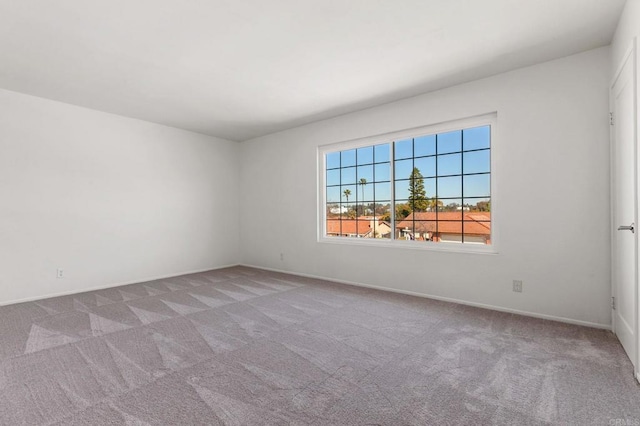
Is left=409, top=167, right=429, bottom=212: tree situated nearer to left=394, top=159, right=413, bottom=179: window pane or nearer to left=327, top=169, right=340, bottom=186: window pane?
left=394, top=159, right=413, bottom=179: window pane

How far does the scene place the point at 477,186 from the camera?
381 centimetres

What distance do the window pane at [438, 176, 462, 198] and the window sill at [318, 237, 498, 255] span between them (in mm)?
628

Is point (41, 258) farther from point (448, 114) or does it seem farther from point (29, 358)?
point (448, 114)

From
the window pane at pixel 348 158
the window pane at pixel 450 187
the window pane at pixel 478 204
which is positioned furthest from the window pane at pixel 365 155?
the window pane at pixel 478 204

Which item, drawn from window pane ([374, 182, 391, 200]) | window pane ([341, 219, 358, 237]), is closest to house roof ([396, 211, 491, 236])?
window pane ([374, 182, 391, 200])

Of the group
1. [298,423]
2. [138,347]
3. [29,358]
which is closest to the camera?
[298,423]

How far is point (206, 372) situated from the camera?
217 centimetres

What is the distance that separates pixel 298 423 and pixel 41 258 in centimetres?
442

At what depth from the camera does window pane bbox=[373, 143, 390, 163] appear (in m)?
4.62

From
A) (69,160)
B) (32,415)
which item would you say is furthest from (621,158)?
(69,160)

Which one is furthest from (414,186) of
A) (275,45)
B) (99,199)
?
(99,199)

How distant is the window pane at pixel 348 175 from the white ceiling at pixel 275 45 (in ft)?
3.94

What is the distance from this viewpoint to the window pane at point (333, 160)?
5.27 metres

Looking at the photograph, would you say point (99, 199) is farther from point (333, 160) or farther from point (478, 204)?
point (478, 204)
